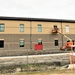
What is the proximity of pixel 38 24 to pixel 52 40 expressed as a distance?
5118 millimetres

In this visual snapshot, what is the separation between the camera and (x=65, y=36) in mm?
45125

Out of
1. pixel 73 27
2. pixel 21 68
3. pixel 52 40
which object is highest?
pixel 73 27

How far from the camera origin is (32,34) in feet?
140

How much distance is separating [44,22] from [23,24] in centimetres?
510

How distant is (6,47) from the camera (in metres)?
40.4

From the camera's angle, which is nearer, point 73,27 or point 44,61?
point 44,61

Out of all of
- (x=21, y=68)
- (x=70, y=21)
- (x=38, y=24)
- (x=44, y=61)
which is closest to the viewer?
(x=21, y=68)

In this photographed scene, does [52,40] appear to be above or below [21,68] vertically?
above

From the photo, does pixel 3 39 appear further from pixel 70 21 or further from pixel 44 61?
pixel 44 61

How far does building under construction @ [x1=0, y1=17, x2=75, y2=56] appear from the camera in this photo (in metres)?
40.5

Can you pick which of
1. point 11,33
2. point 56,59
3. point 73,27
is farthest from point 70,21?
point 56,59

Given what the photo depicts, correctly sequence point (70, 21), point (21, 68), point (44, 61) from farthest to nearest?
point (70, 21) → point (44, 61) → point (21, 68)

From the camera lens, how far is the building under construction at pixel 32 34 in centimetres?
4050

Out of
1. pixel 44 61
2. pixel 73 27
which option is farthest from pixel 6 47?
pixel 44 61
